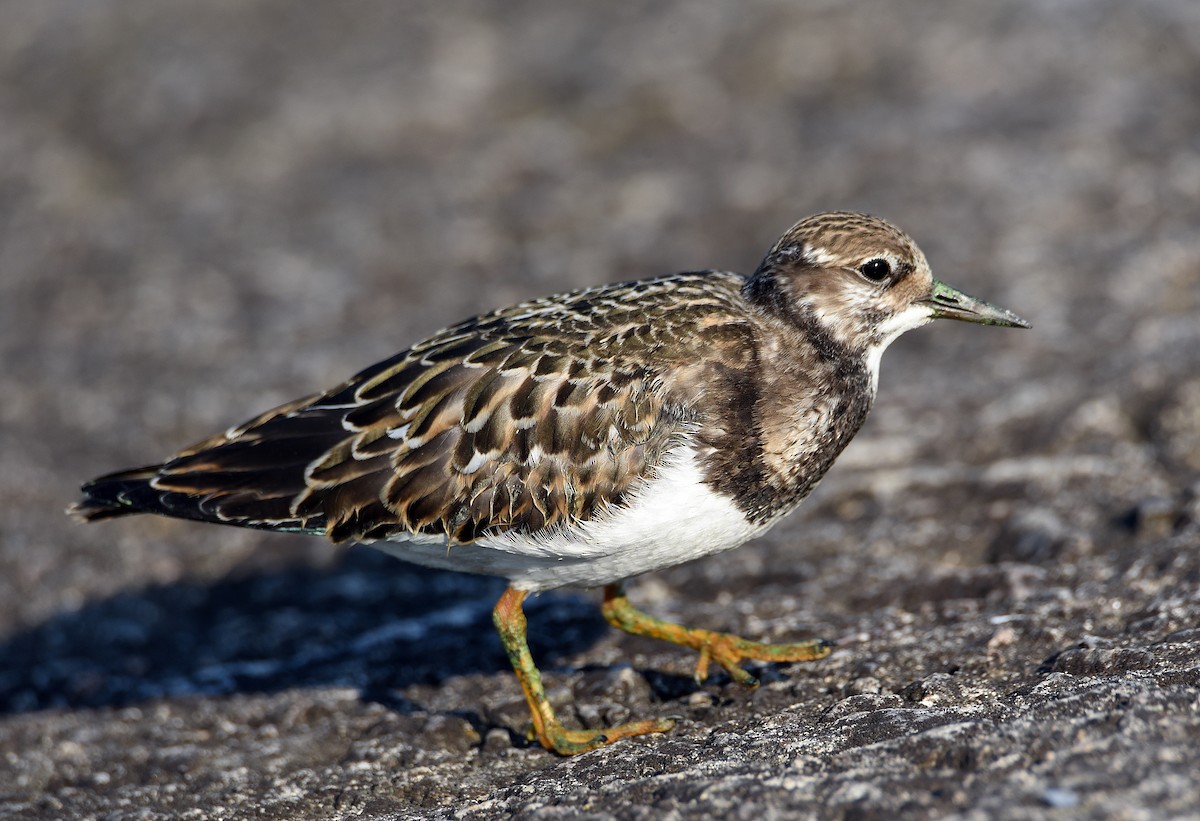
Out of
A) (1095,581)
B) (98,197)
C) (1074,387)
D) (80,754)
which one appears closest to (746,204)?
(1074,387)

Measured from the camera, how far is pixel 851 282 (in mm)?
5781

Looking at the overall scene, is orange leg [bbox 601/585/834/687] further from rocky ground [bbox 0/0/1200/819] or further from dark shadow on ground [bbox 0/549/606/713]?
dark shadow on ground [bbox 0/549/606/713]

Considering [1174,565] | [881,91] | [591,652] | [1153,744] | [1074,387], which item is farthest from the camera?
[881,91]

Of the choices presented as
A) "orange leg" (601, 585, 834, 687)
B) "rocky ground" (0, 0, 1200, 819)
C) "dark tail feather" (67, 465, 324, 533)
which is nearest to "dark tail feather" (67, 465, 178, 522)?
"dark tail feather" (67, 465, 324, 533)

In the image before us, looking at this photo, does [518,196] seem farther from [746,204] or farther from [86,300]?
[86,300]

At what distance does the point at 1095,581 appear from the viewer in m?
6.18

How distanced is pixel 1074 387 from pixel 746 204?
11.5 feet

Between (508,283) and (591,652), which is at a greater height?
(508,283)

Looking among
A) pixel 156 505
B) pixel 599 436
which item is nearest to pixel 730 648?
pixel 599 436

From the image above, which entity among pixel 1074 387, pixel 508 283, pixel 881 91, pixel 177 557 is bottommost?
pixel 1074 387

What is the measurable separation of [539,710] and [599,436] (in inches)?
50.2

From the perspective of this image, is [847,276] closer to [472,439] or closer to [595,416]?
[595,416]

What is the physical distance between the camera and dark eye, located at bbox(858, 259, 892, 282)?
576 centimetres

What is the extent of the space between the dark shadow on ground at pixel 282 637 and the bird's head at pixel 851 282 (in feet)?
7.22
